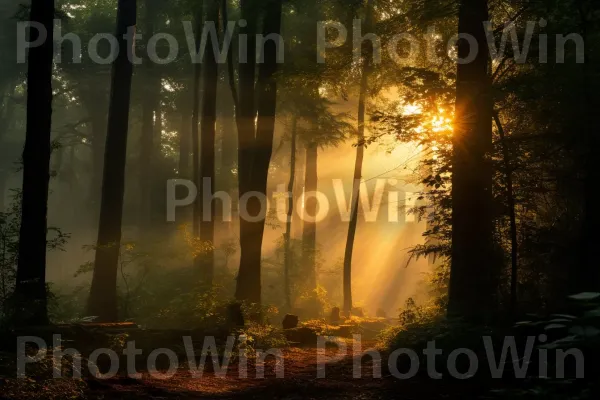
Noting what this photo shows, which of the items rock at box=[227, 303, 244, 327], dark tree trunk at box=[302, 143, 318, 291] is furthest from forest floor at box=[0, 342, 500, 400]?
dark tree trunk at box=[302, 143, 318, 291]

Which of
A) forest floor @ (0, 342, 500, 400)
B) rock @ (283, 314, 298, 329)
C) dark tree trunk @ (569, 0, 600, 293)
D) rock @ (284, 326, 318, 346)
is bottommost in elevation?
rock @ (284, 326, 318, 346)

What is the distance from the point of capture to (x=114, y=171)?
54.2 feet

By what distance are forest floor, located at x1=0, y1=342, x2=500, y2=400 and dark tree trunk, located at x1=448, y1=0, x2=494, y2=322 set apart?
110 inches

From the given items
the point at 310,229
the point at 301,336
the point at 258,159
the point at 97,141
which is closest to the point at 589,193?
the point at 301,336

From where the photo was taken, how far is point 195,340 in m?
10.7

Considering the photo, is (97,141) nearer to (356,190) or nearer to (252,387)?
(356,190)

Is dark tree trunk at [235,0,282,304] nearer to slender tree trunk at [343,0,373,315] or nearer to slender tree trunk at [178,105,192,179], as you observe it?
slender tree trunk at [343,0,373,315]

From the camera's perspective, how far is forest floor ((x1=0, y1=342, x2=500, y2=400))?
19.3ft

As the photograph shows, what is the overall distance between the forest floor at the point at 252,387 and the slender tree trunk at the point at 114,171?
8.69 m

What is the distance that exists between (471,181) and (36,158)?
8.53 meters

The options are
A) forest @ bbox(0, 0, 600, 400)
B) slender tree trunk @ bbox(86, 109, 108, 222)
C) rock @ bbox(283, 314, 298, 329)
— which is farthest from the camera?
slender tree trunk @ bbox(86, 109, 108, 222)

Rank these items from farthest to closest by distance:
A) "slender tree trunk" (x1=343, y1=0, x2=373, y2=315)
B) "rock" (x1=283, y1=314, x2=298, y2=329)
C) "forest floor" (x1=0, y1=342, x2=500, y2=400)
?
1. "slender tree trunk" (x1=343, y1=0, x2=373, y2=315)
2. "rock" (x1=283, y1=314, x2=298, y2=329)
3. "forest floor" (x1=0, y1=342, x2=500, y2=400)

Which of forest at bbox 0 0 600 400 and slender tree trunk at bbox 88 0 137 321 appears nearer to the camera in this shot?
forest at bbox 0 0 600 400

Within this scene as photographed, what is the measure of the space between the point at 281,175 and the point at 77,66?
24.2 metres
